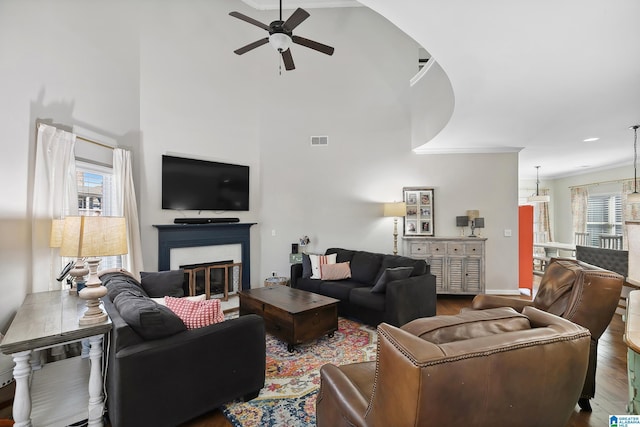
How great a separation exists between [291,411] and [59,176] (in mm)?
2841

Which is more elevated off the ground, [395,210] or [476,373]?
[395,210]

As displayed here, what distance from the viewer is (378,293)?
3.62m

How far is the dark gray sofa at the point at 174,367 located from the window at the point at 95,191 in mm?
1488

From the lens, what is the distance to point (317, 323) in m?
3.13

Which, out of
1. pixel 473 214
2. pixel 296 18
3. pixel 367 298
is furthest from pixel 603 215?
pixel 296 18

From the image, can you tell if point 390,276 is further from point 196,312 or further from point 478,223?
point 478,223

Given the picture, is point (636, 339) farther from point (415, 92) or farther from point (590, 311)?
point (415, 92)

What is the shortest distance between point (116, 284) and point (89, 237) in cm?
88

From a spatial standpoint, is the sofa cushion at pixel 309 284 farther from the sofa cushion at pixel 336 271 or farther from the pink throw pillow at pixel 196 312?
the pink throw pillow at pixel 196 312

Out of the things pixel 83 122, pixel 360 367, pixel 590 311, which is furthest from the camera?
pixel 83 122

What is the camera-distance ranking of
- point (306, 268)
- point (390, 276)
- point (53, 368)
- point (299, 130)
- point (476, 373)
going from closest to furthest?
point (476, 373)
point (53, 368)
point (390, 276)
point (306, 268)
point (299, 130)

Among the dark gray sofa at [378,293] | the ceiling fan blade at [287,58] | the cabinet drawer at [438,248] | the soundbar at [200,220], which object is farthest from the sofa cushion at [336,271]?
the ceiling fan blade at [287,58]

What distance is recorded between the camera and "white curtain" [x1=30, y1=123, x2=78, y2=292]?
8.31 ft

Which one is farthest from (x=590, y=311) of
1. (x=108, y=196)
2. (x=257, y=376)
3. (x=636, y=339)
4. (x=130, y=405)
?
(x=108, y=196)
